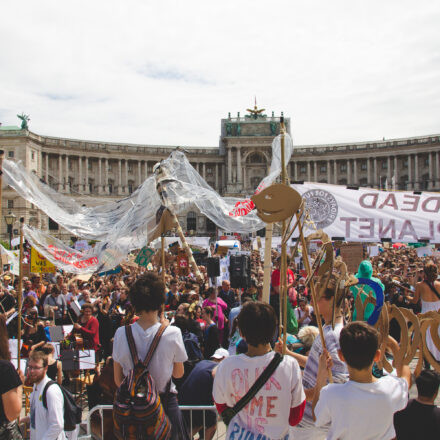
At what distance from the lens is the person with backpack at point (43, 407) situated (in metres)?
3.98

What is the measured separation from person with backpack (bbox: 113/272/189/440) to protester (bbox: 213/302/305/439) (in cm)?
49

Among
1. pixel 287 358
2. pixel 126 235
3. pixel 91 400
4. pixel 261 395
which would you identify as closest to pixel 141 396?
pixel 261 395

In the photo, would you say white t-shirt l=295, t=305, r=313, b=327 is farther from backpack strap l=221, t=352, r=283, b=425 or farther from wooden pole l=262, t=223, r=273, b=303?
backpack strap l=221, t=352, r=283, b=425

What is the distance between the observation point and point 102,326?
8539 mm

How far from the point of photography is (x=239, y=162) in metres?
68.9

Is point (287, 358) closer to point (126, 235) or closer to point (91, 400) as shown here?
point (91, 400)

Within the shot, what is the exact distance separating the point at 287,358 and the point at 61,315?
8.02 m

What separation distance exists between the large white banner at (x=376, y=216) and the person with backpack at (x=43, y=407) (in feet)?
14.1

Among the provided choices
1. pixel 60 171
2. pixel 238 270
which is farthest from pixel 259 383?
pixel 60 171

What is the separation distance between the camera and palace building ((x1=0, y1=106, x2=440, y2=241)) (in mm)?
64375

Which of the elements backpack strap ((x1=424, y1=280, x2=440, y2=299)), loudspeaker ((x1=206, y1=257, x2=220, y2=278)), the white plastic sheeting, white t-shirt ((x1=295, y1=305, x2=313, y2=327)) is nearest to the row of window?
white t-shirt ((x1=295, y1=305, x2=313, y2=327))

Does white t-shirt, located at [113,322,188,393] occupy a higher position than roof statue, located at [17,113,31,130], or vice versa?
roof statue, located at [17,113,31,130]

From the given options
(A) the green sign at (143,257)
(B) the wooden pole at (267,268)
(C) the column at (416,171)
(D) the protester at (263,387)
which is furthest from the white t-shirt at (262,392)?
(C) the column at (416,171)

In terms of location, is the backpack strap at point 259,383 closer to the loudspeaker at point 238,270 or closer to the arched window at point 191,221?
the loudspeaker at point 238,270
